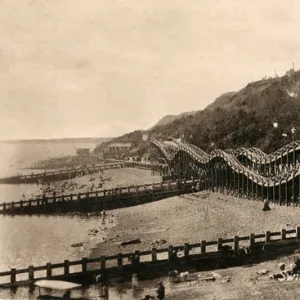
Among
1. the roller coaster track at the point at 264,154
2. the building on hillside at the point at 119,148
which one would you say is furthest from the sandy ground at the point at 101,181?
the building on hillside at the point at 119,148

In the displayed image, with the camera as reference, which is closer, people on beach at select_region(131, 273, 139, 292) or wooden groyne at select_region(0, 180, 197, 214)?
people on beach at select_region(131, 273, 139, 292)

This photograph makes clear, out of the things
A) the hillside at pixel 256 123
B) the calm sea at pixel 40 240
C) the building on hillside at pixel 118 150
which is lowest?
the calm sea at pixel 40 240

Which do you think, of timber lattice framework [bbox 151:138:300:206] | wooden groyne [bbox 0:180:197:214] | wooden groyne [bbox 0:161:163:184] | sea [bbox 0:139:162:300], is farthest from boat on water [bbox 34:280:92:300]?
wooden groyne [bbox 0:161:163:184]

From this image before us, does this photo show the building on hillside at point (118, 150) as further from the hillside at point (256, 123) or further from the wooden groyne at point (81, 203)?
the wooden groyne at point (81, 203)

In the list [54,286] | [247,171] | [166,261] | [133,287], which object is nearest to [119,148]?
[247,171]

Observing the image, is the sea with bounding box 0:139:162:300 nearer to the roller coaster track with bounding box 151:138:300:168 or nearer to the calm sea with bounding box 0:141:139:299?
the calm sea with bounding box 0:141:139:299

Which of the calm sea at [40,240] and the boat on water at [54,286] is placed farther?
the calm sea at [40,240]

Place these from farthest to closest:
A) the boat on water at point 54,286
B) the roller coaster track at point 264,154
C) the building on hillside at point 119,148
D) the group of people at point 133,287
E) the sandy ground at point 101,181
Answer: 1. the building on hillside at point 119,148
2. the sandy ground at point 101,181
3. the roller coaster track at point 264,154
4. the group of people at point 133,287
5. the boat on water at point 54,286
